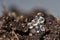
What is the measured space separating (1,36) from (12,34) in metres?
0.23

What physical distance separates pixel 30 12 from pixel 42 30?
85 cm

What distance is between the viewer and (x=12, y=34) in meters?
3.49

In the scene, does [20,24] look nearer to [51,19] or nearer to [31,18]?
[31,18]

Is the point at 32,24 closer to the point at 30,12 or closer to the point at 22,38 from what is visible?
the point at 22,38

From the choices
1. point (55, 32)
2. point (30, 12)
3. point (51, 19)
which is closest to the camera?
point (55, 32)

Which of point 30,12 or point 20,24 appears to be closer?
point 20,24

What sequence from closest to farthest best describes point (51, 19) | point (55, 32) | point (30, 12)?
point (55, 32) → point (51, 19) → point (30, 12)

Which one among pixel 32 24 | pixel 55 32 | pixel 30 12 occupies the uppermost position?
pixel 30 12

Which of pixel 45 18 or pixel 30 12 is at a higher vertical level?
pixel 30 12

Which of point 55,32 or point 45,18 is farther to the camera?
point 45,18

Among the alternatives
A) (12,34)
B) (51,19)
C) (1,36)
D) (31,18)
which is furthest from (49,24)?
(1,36)

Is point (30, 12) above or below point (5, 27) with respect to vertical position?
above

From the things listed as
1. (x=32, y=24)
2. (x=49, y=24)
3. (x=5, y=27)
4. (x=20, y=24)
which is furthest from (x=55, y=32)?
(x=5, y=27)

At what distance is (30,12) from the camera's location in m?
4.21
